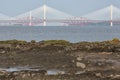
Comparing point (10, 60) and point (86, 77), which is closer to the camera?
point (86, 77)

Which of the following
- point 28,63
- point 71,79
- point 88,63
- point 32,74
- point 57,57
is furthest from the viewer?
point 57,57

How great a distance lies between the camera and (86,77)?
50.6ft

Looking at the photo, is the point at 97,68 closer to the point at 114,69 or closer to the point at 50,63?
the point at 114,69

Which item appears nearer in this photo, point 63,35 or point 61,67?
point 61,67

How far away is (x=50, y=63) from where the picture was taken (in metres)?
21.5

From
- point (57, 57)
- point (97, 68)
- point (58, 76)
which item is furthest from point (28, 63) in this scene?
point (58, 76)

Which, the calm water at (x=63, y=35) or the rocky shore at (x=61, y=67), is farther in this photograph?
the calm water at (x=63, y=35)

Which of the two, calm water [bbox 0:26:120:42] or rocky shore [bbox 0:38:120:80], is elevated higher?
calm water [bbox 0:26:120:42]

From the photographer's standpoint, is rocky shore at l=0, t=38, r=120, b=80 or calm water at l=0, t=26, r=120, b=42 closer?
rocky shore at l=0, t=38, r=120, b=80

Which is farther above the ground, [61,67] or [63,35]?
[63,35]

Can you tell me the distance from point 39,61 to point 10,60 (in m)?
1.58

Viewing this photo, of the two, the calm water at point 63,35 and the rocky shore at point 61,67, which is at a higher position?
the calm water at point 63,35

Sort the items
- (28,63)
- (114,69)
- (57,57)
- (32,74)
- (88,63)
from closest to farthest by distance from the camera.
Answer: (32,74)
(114,69)
(88,63)
(28,63)
(57,57)

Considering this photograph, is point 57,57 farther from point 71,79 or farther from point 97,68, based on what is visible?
point 71,79
